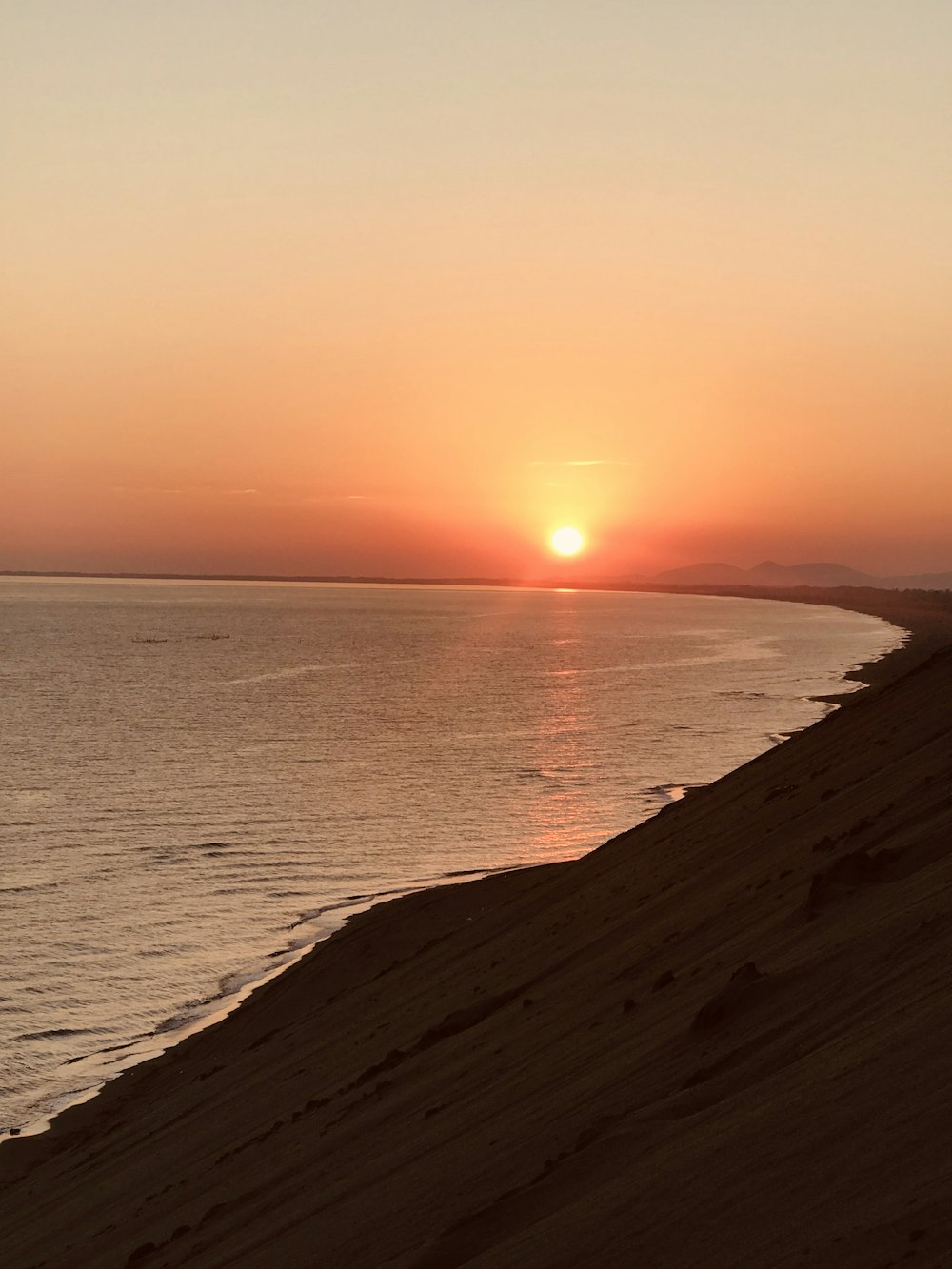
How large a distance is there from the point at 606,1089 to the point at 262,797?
3019 centimetres

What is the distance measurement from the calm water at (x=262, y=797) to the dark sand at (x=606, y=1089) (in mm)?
3312

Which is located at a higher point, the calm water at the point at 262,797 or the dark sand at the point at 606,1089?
the dark sand at the point at 606,1089

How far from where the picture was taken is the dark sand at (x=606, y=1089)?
18.7 ft

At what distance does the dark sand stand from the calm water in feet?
10.9

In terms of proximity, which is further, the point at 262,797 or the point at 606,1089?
the point at 262,797

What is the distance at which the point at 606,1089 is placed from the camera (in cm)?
812

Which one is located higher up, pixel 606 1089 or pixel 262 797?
pixel 606 1089

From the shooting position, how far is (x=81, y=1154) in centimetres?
1289

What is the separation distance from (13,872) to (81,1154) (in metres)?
15.8

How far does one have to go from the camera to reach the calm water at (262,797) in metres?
20.2

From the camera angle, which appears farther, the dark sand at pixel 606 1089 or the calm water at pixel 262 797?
the calm water at pixel 262 797

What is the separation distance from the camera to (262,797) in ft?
123

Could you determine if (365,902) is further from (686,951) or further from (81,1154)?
(686,951)

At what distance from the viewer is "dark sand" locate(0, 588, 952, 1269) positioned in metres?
5.70
